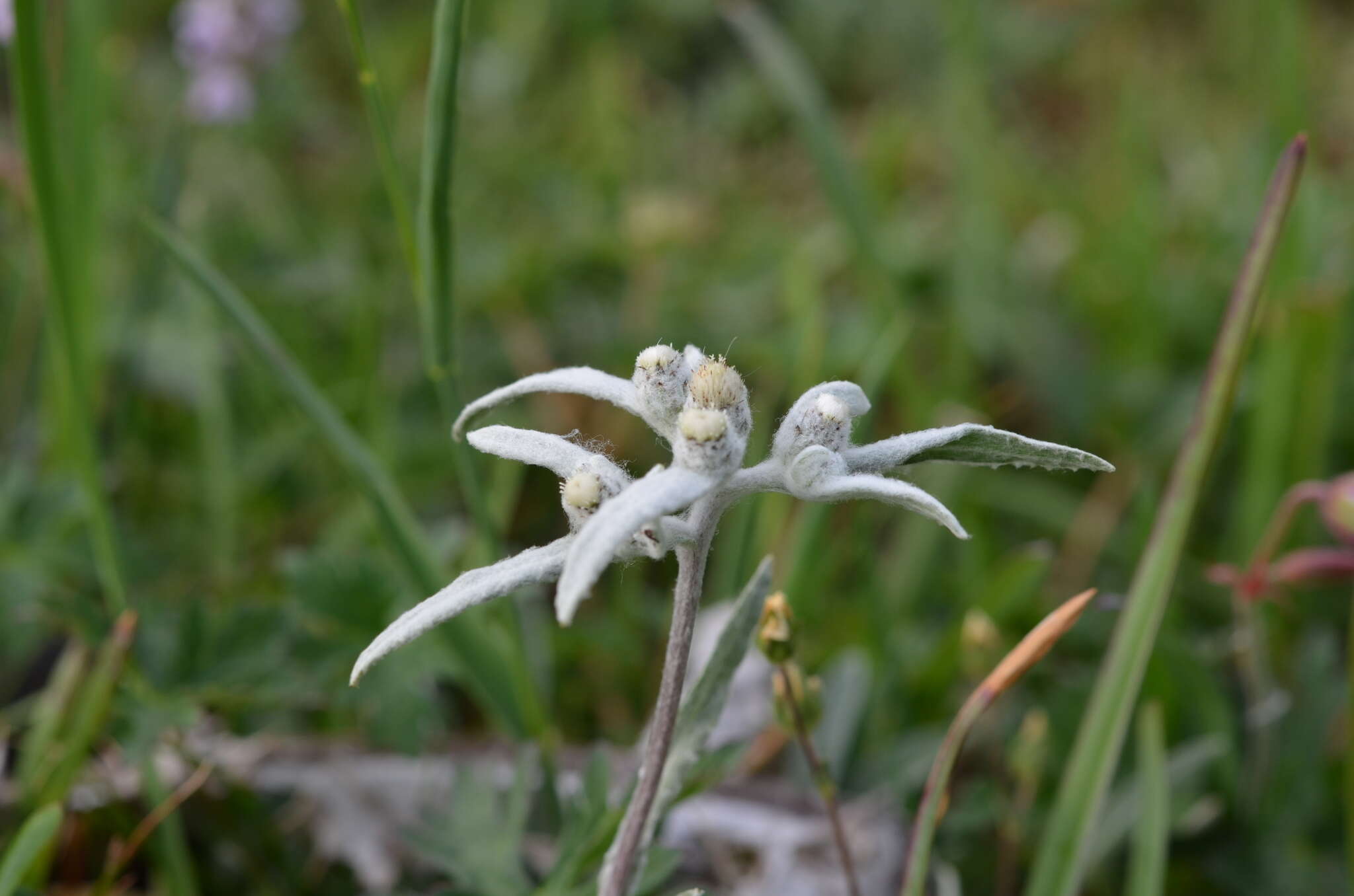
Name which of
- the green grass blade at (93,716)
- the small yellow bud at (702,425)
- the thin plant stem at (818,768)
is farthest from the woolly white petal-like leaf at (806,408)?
the green grass blade at (93,716)

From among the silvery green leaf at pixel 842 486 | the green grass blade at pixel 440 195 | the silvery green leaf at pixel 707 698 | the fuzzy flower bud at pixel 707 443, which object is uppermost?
the green grass blade at pixel 440 195

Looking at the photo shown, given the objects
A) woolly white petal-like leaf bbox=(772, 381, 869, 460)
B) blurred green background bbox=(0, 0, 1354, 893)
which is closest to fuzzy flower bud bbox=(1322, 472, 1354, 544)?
blurred green background bbox=(0, 0, 1354, 893)

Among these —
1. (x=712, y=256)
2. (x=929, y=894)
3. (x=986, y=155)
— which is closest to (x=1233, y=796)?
(x=929, y=894)

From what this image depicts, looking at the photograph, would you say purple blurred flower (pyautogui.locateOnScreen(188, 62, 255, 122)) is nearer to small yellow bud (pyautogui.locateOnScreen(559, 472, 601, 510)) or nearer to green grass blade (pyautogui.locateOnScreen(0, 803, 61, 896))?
green grass blade (pyautogui.locateOnScreen(0, 803, 61, 896))

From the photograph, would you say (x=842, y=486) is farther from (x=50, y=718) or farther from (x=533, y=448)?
(x=50, y=718)

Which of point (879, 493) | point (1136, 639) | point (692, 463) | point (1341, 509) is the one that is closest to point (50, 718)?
point (692, 463)

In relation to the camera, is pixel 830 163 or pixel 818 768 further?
pixel 830 163

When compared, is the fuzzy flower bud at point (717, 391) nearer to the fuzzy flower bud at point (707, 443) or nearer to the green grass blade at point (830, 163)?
the fuzzy flower bud at point (707, 443)
